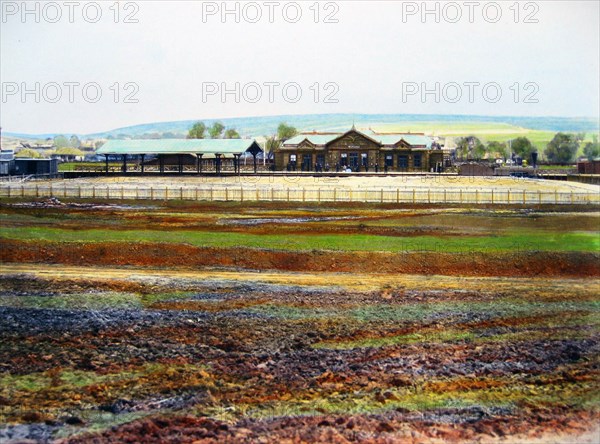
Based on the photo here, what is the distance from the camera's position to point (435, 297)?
15.2m

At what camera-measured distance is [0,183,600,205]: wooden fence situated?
21781mm

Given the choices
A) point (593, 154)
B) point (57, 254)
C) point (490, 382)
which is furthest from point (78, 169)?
point (490, 382)

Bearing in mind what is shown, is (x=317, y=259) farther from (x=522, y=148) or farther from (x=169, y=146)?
(x=522, y=148)

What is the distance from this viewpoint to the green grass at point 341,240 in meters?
18.6

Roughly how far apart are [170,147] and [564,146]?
11757 millimetres

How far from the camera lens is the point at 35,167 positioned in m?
23.5

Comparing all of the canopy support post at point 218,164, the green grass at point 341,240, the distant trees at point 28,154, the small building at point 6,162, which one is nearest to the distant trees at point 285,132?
the canopy support post at point 218,164

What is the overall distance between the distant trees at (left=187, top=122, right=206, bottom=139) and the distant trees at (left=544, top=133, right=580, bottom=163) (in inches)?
377

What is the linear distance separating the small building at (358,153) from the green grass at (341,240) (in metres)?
8.33

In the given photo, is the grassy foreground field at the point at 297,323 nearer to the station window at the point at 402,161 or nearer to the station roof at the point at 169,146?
the station roof at the point at 169,146

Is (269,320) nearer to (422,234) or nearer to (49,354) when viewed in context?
(49,354)

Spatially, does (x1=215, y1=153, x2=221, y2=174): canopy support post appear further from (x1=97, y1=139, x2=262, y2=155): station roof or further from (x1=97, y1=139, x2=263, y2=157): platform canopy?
(x1=97, y1=139, x2=262, y2=155): station roof

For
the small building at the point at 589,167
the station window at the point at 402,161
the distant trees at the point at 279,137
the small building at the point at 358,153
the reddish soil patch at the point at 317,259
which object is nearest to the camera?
the reddish soil patch at the point at 317,259

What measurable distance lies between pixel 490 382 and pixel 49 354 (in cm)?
652
